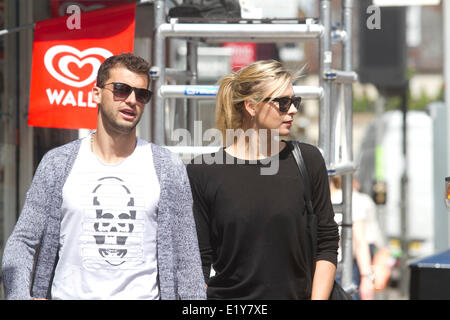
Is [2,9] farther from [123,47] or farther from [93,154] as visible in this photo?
[93,154]

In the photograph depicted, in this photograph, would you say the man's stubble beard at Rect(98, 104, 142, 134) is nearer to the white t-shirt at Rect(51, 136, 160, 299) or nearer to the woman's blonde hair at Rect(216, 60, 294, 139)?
the white t-shirt at Rect(51, 136, 160, 299)

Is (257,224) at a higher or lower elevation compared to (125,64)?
lower

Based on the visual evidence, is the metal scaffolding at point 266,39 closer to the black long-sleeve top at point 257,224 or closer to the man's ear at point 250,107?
the man's ear at point 250,107

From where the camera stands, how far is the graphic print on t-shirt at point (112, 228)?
3477 mm

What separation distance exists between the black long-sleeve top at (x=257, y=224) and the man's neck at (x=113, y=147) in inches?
13.9

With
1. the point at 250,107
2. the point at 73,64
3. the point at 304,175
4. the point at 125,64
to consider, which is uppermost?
the point at 73,64

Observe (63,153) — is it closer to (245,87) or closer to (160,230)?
(160,230)

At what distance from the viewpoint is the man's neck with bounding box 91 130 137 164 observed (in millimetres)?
3602

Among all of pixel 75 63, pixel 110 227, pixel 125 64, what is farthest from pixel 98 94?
pixel 75 63

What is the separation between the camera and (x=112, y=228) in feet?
11.4

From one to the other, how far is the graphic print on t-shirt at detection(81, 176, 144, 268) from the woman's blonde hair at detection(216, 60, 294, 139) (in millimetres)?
698

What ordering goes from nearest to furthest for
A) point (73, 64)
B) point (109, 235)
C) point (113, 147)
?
1. point (109, 235)
2. point (113, 147)
3. point (73, 64)

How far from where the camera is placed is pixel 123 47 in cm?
525
